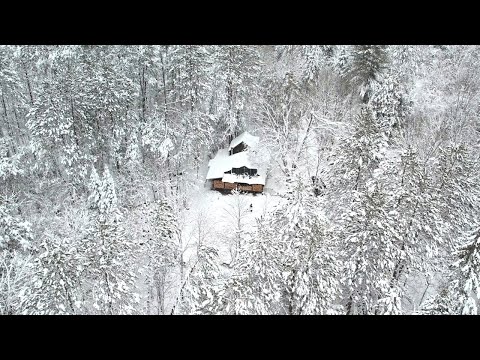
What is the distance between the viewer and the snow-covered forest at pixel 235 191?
16609 mm

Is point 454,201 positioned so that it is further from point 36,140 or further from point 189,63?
point 36,140

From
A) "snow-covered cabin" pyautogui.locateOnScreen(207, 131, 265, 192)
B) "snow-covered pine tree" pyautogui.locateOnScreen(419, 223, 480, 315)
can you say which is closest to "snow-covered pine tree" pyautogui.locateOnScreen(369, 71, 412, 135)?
"snow-covered cabin" pyautogui.locateOnScreen(207, 131, 265, 192)

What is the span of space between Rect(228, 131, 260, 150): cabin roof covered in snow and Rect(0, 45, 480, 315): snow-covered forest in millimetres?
1370

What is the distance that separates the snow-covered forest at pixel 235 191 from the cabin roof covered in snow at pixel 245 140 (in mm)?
1370

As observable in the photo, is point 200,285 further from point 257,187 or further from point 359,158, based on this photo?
point 257,187

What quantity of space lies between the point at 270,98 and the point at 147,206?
51.3 feet

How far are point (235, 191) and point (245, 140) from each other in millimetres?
6629

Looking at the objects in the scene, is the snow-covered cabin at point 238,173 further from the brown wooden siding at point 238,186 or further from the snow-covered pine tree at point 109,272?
the snow-covered pine tree at point 109,272

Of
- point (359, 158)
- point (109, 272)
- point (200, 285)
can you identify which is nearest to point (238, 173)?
point (359, 158)

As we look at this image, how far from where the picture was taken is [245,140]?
35500 mm

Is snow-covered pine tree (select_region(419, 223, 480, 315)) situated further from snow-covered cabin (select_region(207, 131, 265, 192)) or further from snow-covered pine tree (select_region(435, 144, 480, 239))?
snow-covered cabin (select_region(207, 131, 265, 192))

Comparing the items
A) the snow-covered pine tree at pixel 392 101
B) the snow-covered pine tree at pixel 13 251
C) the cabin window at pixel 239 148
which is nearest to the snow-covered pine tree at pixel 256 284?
the snow-covered pine tree at pixel 13 251

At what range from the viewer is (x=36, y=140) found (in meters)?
26.5

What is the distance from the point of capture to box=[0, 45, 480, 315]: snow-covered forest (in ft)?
54.5
